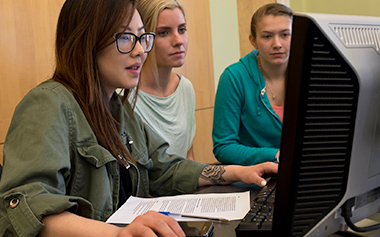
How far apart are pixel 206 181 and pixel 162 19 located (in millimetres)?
962

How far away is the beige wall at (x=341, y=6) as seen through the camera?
2.88 metres

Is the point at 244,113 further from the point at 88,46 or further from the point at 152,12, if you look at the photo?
the point at 88,46

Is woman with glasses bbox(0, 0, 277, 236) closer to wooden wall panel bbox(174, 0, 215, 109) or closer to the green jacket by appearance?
the green jacket

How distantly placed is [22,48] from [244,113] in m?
1.09

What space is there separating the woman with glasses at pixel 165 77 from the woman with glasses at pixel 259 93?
273 mm

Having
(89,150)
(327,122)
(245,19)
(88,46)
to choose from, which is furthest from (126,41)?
(245,19)

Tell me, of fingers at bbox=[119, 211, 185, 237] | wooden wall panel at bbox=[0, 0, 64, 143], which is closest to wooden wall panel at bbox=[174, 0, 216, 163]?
wooden wall panel at bbox=[0, 0, 64, 143]

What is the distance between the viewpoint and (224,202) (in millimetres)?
926

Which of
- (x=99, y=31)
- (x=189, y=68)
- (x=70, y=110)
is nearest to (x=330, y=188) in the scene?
(x=70, y=110)

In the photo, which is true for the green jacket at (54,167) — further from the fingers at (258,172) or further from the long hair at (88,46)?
the fingers at (258,172)

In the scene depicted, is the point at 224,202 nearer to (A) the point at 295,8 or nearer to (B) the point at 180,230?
(B) the point at 180,230

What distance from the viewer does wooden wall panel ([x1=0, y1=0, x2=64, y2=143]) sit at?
166 centimetres

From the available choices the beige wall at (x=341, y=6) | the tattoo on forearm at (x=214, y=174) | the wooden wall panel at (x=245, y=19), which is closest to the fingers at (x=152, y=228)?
the tattoo on forearm at (x=214, y=174)

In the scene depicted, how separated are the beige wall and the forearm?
2859 mm
